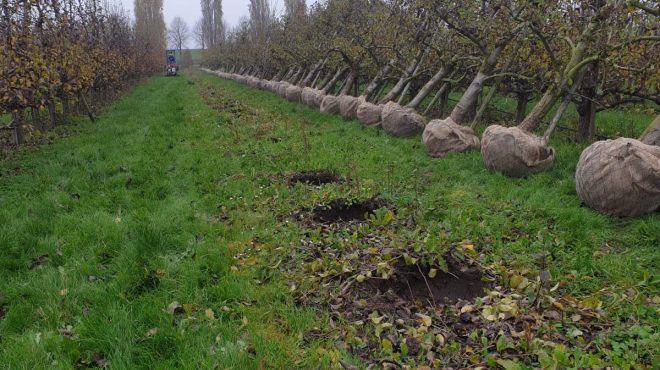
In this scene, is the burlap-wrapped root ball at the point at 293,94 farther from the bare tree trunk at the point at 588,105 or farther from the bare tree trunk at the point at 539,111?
the bare tree trunk at the point at 539,111

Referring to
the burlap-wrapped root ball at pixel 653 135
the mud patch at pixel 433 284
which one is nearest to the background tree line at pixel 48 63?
the mud patch at pixel 433 284

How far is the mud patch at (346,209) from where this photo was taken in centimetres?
598

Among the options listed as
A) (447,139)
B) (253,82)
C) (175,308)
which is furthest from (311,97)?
(253,82)

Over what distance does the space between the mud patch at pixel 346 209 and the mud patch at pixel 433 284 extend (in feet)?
5.72

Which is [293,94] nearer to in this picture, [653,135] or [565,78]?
[565,78]

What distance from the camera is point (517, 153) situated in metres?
6.94

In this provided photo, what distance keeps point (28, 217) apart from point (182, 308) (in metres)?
3.41

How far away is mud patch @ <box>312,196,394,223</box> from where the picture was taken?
5980 millimetres

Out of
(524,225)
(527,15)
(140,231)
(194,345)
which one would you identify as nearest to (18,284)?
(140,231)

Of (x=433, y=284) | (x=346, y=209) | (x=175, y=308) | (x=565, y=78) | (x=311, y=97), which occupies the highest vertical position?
(x=565, y=78)

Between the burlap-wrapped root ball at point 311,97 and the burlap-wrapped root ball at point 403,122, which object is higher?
the burlap-wrapped root ball at point 311,97

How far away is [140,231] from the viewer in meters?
5.26

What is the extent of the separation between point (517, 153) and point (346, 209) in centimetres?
302

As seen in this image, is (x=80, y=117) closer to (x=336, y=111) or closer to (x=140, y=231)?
(x=336, y=111)
